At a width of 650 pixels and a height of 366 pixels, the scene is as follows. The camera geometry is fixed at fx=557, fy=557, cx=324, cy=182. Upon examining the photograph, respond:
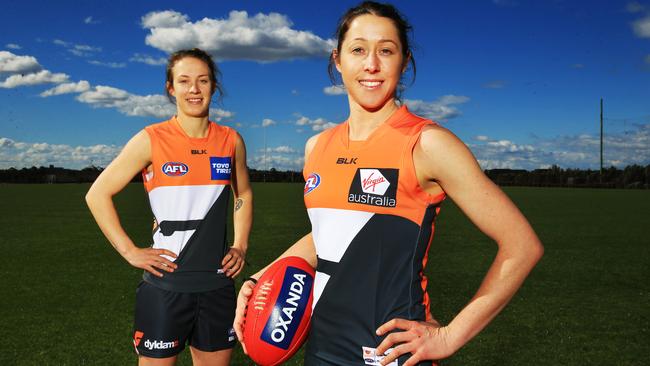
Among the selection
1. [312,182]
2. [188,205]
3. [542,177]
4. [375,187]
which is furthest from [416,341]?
[542,177]

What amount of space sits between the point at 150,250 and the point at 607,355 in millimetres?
4984

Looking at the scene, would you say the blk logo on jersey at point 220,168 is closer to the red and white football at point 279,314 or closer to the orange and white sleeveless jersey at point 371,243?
the red and white football at point 279,314

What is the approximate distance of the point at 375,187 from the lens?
6.99 feet

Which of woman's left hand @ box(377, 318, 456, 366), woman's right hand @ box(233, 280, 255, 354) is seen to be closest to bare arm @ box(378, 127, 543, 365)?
woman's left hand @ box(377, 318, 456, 366)

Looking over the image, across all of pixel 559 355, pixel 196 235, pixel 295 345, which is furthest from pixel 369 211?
pixel 559 355

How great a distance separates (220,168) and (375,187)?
6.20 feet

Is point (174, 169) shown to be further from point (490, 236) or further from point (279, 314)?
point (490, 236)

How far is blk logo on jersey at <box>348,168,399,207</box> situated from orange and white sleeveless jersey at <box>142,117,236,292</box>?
173 cm

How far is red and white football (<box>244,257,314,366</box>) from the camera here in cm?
238

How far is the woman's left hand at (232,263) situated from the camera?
370cm

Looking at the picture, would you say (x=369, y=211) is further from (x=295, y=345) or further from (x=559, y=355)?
(x=559, y=355)

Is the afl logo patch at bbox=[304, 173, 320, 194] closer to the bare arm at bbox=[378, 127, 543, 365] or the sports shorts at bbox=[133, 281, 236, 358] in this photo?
the bare arm at bbox=[378, 127, 543, 365]

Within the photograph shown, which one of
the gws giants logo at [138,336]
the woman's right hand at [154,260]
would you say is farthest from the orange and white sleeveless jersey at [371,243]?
the gws giants logo at [138,336]

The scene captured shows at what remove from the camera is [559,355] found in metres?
5.92
